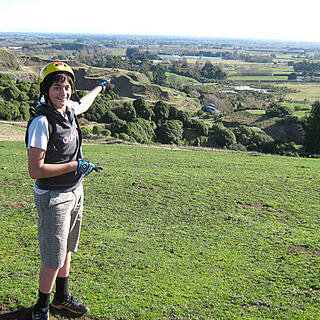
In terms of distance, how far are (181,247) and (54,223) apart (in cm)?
386

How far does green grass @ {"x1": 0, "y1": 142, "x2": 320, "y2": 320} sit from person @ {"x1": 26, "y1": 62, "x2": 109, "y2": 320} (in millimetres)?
1222

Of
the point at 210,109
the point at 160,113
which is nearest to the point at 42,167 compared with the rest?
the point at 160,113

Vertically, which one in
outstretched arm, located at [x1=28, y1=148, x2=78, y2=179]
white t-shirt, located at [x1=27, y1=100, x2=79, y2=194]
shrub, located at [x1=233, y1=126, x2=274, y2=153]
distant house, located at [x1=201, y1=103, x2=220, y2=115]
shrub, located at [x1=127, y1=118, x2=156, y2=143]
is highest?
white t-shirt, located at [x1=27, y1=100, x2=79, y2=194]

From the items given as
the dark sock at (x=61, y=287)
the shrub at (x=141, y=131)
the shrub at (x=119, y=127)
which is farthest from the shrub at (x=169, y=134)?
the dark sock at (x=61, y=287)

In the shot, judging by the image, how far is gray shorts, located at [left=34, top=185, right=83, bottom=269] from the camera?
12.7 ft

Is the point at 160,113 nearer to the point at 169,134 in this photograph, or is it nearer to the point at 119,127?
the point at 169,134

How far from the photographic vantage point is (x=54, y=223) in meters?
3.90

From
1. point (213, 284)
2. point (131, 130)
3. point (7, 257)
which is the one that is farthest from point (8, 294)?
point (131, 130)

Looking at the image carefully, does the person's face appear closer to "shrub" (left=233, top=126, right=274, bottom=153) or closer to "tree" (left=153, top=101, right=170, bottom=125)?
"shrub" (left=233, top=126, right=274, bottom=153)

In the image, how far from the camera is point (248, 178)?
13.5m

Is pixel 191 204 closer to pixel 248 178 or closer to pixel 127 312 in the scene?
pixel 248 178

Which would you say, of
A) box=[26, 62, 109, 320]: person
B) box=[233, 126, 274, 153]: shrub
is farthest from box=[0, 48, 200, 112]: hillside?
box=[26, 62, 109, 320]: person

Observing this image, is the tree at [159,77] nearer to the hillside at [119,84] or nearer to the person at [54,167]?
the hillside at [119,84]

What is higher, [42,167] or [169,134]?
[42,167]
